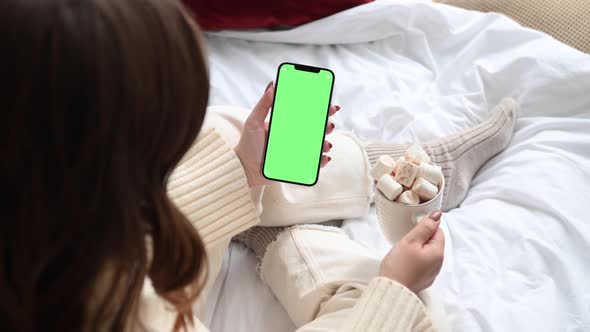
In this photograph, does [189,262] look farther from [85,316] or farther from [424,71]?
[424,71]

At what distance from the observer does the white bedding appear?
0.80 meters

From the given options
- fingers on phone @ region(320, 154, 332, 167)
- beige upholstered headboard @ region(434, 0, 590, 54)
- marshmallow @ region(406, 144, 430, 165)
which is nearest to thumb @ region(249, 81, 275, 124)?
fingers on phone @ region(320, 154, 332, 167)

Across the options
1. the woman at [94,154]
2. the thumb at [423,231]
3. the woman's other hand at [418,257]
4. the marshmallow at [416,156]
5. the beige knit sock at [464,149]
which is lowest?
the beige knit sock at [464,149]

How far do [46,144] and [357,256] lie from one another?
502 mm

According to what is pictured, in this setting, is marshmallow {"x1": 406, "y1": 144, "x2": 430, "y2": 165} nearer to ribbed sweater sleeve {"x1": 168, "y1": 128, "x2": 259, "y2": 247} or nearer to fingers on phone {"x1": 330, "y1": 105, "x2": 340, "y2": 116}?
fingers on phone {"x1": 330, "y1": 105, "x2": 340, "y2": 116}

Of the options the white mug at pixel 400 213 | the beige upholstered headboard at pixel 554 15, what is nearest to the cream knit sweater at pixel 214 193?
the white mug at pixel 400 213

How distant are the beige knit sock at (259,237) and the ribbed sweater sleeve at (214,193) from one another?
79 millimetres

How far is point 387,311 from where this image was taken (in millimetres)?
677

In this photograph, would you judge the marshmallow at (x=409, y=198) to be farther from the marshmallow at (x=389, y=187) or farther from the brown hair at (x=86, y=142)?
the brown hair at (x=86, y=142)

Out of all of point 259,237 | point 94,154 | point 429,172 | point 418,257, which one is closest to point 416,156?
point 429,172

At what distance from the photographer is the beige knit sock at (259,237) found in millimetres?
871

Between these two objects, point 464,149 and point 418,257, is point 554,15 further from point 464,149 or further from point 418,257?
point 418,257

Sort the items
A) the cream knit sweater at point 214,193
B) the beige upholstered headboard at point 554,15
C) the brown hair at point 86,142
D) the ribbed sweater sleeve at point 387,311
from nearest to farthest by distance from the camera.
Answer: the brown hair at point 86,142 → the ribbed sweater sleeve at point 387,311 → the cream knit sweater at point 214,193 → the beige upholstered headboard at point 554,15

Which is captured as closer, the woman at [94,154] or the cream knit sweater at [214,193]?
the woman at [94,154]
